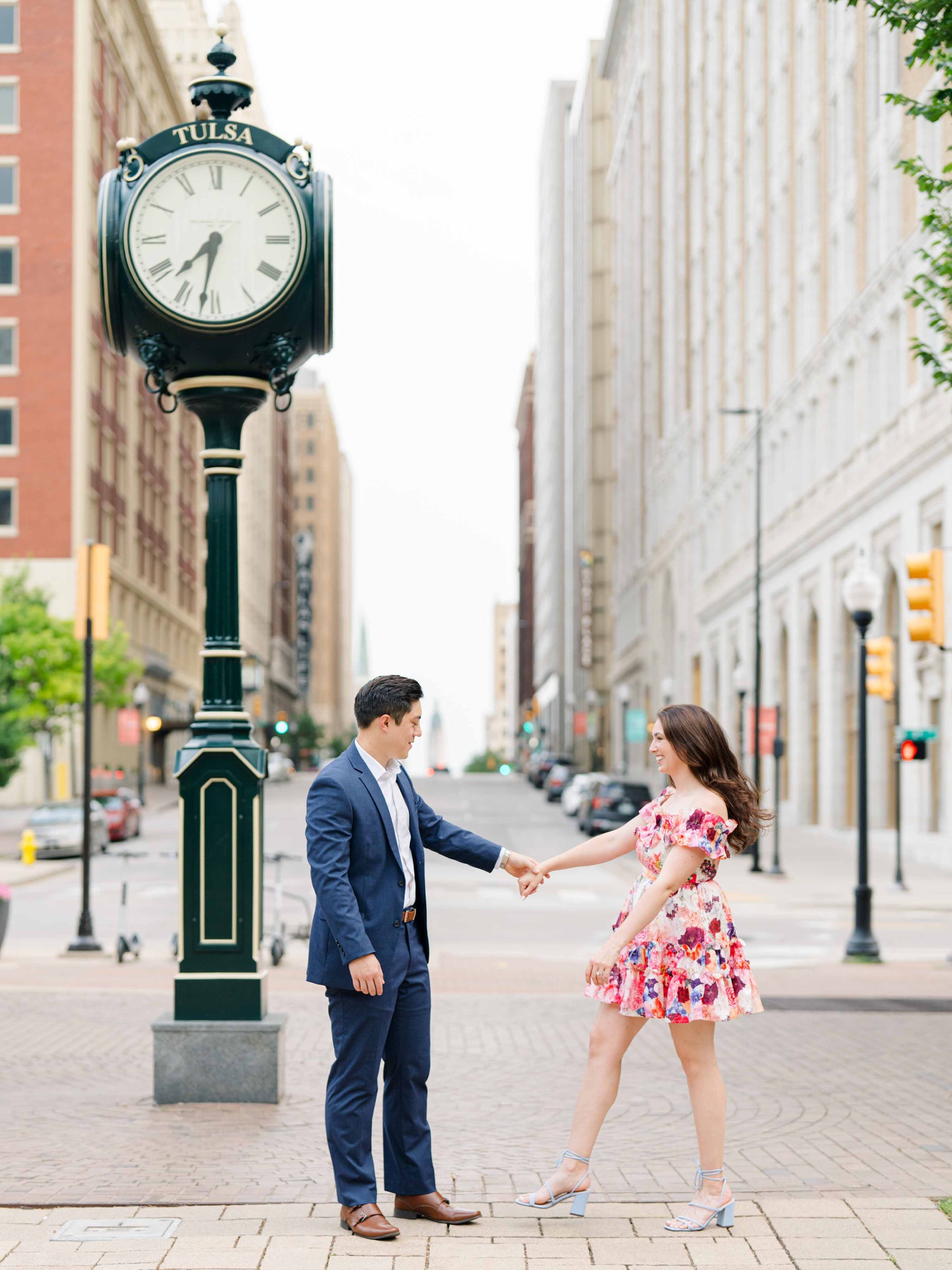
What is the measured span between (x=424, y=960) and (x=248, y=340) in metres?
3.89

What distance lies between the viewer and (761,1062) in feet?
33.5

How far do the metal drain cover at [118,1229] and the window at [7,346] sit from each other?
183 feet

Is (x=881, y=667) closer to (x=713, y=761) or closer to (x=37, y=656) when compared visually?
(x=713, y=761)

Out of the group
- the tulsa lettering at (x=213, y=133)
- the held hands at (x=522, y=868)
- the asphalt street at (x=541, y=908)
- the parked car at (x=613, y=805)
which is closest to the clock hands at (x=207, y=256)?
the tulsa lettering at (x=213, y=133)

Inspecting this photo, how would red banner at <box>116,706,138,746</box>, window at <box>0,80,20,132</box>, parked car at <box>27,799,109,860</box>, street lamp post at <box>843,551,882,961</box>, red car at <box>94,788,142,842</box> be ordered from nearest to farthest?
street lamp post at <box>843,551,882,961</box>, parked car at <box>27,799,109,860</box>, red car at <box>94,788,142,842</box>, red banner at <box>116,706,138,746</box>, window at <box>0,80,20,132</box>

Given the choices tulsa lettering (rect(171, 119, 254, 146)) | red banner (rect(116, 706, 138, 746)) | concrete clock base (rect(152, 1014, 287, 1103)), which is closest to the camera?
concrete clock base (rect(152, 1014, 287, 1103))

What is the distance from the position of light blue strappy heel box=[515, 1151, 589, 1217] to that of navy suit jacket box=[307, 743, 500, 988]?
1002 mm

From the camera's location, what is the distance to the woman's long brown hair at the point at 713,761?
6.02 meters

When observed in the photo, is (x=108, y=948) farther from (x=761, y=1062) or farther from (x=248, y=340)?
(x=248, y=340)

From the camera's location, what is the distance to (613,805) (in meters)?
43.0

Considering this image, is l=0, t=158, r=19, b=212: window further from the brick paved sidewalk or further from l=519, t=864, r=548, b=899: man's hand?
the brick paved sidewalk

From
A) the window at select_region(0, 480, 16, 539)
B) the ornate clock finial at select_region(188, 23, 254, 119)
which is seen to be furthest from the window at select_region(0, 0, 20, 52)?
the ornate clock finial at select_region(188, 23, 254, 119)

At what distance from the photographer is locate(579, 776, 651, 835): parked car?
42688mm

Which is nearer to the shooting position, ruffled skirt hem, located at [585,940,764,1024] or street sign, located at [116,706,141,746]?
ruffled skirt hem, located at [585,940,764,1024]
